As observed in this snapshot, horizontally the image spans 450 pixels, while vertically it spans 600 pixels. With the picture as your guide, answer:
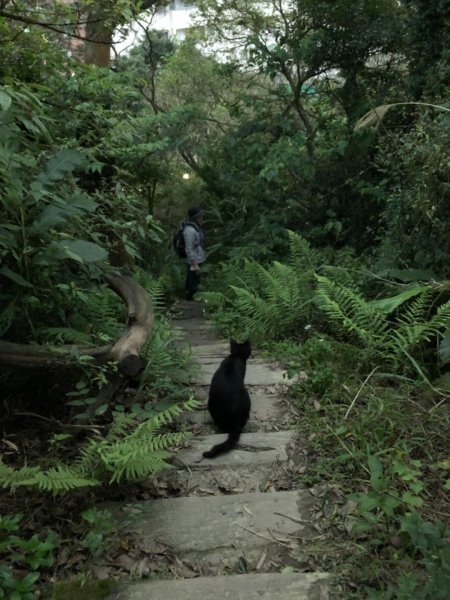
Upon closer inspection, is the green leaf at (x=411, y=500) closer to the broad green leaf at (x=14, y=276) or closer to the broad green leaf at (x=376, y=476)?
the broad green leaf at (x=376, y=476)

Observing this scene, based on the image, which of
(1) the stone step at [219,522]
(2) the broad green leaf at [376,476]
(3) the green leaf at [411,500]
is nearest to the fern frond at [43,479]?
(1) the stone step at [219,522]

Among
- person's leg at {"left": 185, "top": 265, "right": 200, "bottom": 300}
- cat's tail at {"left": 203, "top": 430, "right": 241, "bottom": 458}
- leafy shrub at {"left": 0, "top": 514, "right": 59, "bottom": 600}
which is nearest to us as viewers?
leafy shrub at {"left": 0, "top": 514, "right": 59, "bottom": 600}

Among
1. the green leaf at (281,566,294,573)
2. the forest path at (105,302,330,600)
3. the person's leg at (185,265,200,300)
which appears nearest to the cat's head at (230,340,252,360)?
the forest path at (105,302,330,600)

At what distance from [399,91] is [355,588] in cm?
768

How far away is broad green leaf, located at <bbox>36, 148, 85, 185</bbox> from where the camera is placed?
10.5ft

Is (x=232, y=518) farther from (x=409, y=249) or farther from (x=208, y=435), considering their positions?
(x=409, y=249)

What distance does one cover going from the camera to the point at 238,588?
2.17 metres

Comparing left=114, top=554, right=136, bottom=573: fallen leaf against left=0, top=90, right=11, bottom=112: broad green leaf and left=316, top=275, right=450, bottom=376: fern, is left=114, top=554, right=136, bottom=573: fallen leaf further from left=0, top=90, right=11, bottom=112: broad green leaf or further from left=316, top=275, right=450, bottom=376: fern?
left=316, top=275, right=450, bottom=376: fern

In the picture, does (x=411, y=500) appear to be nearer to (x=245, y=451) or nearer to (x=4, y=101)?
(x=245, y=451)

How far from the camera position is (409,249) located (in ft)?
17.6

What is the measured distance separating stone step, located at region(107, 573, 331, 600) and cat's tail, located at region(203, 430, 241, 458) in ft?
3.38

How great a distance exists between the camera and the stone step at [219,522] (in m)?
2.49

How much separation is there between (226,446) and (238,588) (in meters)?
1.17

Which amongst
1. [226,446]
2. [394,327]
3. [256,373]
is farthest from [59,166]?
[394,327]
